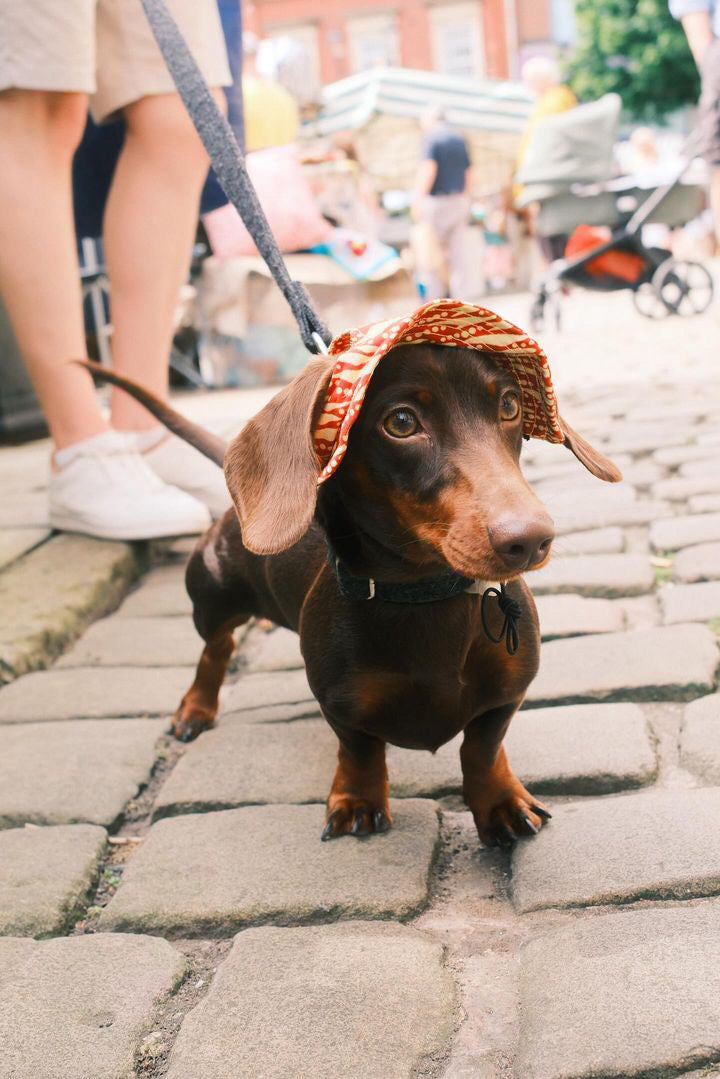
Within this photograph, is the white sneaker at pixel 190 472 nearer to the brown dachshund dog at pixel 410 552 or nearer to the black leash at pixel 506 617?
the brown dachshund dog at pixel 410 552

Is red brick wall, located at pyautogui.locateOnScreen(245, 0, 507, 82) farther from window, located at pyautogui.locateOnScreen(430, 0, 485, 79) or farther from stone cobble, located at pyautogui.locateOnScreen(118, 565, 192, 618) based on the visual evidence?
stone cobble, located at pyautogui.locateOnScreen(118, 565, 192, 618)

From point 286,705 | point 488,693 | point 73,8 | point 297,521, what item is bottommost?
point 286,705

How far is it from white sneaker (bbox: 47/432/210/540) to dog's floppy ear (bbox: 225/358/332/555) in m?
1.77

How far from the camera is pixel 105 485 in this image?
329cm

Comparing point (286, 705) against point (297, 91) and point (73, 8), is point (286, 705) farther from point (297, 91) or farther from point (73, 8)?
point (297, 91)

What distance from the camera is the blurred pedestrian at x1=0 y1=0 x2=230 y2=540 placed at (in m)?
2.96

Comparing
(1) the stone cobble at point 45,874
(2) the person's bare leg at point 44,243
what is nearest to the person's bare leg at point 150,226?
(2) the person's bare leg at point 44,243

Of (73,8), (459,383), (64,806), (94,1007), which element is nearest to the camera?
(94,1007)

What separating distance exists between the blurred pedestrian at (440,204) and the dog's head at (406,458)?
373 inches

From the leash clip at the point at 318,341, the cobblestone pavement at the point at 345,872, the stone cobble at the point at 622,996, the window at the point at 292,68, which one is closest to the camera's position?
the stone cobble at the point at 622,996

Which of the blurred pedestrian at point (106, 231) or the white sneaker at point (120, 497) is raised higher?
the blurred pedestrian at point (106, 231)

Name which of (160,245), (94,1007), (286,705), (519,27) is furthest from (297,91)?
(519,27)

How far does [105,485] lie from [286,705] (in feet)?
3.97

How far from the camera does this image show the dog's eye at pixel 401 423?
59.2 inches
